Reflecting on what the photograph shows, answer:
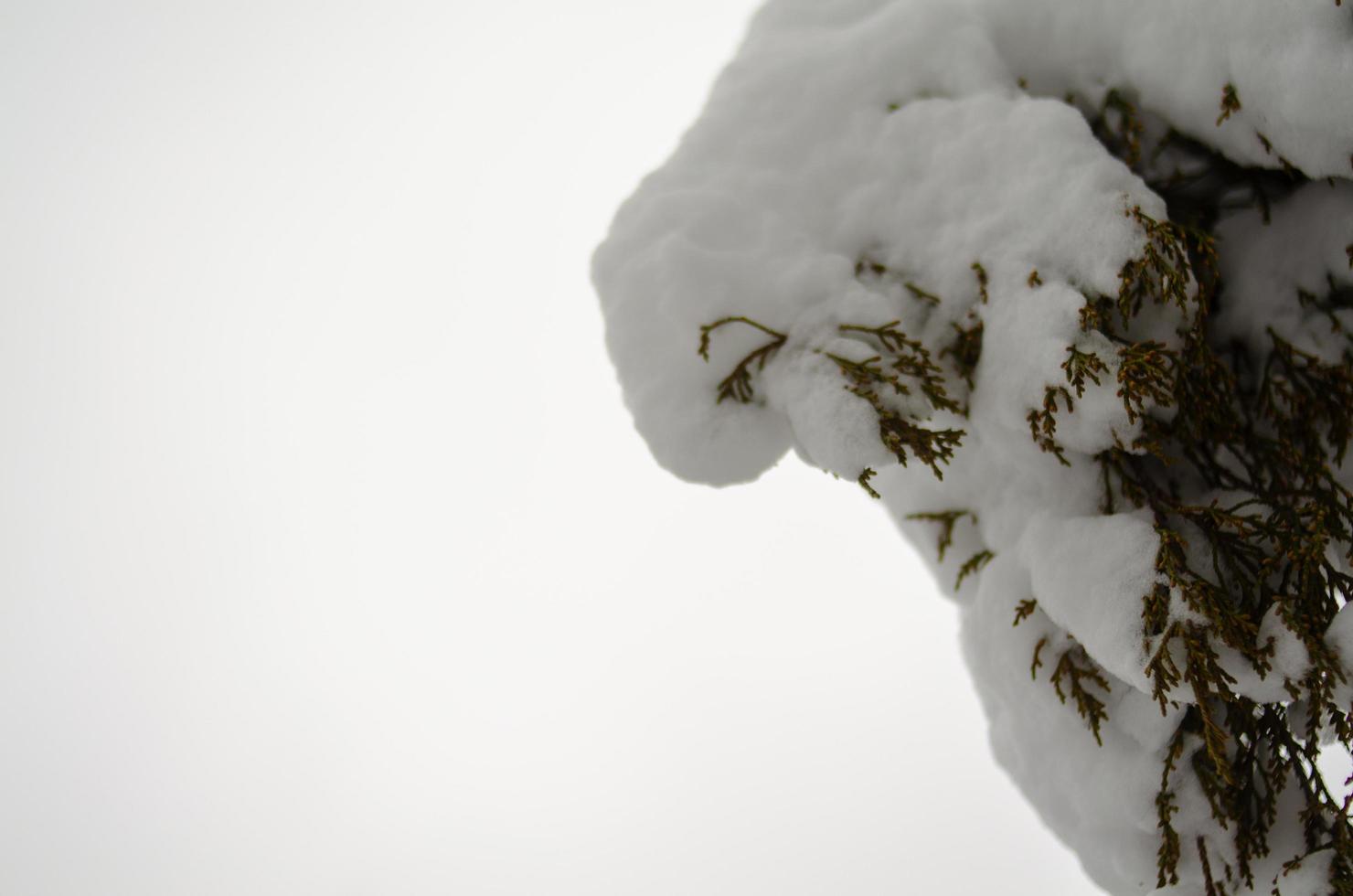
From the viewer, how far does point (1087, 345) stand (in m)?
2.45

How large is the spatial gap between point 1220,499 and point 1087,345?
3.64 feet

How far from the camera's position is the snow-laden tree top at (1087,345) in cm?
244

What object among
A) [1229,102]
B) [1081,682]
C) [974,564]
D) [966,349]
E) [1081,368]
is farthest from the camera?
[974,564]

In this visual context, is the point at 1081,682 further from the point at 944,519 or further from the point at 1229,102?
the point at 1229,102

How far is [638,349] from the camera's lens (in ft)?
9.87

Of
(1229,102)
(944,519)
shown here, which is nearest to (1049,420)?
(944,519)

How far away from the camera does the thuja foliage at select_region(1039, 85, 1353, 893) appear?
7.67ft

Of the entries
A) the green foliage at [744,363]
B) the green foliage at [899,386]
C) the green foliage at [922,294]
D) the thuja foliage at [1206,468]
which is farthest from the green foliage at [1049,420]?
the green foliage at [744,363]

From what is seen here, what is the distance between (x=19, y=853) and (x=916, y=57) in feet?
474

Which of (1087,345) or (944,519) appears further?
(944,519)

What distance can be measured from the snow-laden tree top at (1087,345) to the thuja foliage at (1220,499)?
0.05 feet

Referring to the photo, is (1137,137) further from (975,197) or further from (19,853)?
(19,853)

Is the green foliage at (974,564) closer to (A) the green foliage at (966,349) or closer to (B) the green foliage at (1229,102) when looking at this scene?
(A) the green foliage at (966,349)

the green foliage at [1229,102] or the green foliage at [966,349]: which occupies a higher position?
the green foliage at [1229,102]
